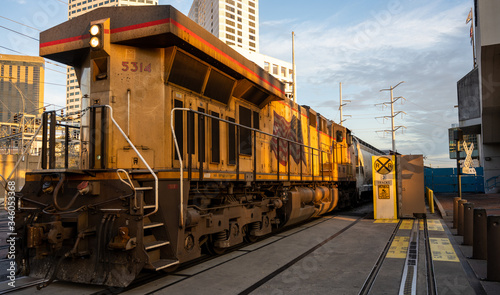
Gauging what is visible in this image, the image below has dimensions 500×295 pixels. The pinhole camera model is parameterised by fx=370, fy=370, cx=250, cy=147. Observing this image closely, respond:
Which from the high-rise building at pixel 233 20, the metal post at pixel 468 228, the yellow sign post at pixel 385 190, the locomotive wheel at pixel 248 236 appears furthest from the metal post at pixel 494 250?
the high-rise building at pixel 233 20

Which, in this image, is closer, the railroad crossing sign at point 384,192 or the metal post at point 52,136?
the metal post at point 52,136

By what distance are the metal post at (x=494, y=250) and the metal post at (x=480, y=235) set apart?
1261mm

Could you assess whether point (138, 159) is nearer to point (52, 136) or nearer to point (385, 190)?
point (52, 136)

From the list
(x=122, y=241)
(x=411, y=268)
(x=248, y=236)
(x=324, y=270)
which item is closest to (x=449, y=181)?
(x=248, y=236)

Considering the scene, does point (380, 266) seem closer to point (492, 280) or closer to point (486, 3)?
point (492, 280)

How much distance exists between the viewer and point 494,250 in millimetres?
5086

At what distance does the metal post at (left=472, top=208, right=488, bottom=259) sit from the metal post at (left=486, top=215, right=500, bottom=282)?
49.6 inches

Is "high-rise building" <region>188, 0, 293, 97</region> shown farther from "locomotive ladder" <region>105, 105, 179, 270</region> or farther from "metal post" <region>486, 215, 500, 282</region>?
"locomotive ladder" <region>105, 105, 179, 270</region>

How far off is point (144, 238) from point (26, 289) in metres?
1.69

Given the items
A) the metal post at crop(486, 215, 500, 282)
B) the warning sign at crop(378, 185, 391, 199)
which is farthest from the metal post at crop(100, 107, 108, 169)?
the warning sign at crop(378, 185, 391, 199)

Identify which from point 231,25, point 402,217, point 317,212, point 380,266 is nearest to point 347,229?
point 317,212

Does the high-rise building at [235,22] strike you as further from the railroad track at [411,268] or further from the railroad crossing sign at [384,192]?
the railroad track at [411,268]

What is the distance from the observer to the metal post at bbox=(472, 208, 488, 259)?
20.8ft

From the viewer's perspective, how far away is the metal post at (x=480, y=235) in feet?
20.8
